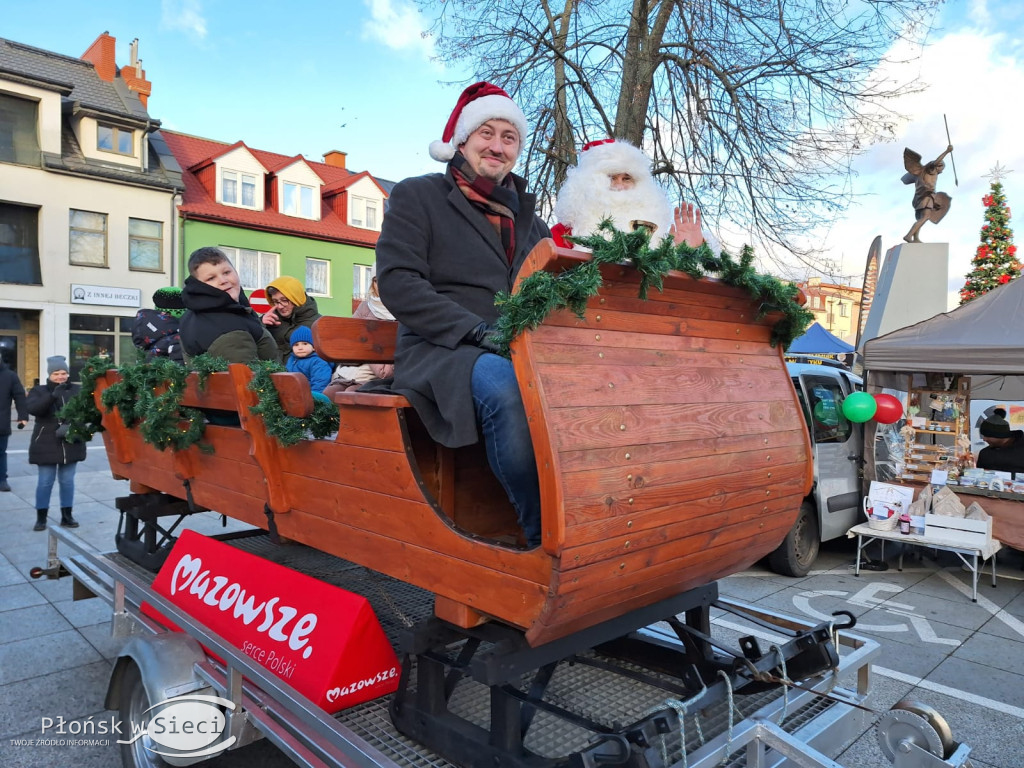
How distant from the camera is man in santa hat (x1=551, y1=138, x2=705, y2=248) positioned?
286cm

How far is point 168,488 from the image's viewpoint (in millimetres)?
3598

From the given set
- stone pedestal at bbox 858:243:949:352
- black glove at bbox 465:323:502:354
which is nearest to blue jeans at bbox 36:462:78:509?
black glove at bbox 465:323:502:354

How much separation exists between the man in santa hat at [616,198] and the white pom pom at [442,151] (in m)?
0.51

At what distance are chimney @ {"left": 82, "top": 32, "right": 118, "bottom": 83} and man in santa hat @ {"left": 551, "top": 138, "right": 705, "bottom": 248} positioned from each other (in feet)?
79.8

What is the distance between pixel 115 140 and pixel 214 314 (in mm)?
20895

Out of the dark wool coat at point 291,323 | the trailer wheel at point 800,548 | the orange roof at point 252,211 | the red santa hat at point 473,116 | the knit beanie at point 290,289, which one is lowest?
the trailer wheel at point 800,548

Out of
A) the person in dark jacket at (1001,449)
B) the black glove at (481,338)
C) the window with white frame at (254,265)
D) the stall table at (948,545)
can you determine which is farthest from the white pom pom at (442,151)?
the window with white frame at (254,265)

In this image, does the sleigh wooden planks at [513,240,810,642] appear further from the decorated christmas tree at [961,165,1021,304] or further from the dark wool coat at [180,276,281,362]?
the decorated christmas tree at [961,165,1021,304]

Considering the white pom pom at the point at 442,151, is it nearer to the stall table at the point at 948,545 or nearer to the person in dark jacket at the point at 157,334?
the person in dark jacket at the point at 157,334

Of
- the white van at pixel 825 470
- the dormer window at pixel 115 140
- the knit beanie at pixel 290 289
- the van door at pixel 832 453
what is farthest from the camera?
the dormer window at pixel 115 140

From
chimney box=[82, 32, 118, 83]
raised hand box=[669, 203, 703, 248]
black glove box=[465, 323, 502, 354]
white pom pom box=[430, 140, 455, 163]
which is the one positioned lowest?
black glove box=[465, 323, 502, 354]

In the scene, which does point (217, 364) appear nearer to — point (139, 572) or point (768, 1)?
point (139, 572)

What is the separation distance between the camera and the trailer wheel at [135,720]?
2666 millimetres

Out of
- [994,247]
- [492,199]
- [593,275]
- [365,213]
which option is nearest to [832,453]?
[492,199]
